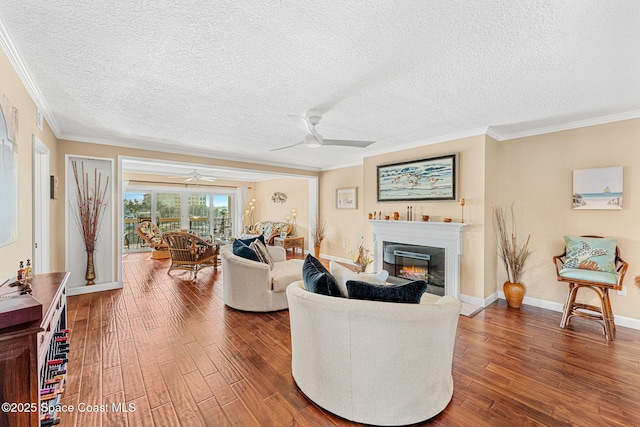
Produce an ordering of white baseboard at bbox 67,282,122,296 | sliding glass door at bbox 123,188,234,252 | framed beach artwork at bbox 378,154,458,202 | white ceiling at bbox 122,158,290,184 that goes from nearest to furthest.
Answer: framed beach artwork at bbox 378,154,458,202, white baseboard at bbox 67,282,122,296, white ceiling at bbox 122,158,290,184, sliding glass door at bbox 123,188,234,252

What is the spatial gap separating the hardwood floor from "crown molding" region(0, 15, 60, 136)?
2306 mm

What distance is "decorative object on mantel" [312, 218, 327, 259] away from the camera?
7.18 metres

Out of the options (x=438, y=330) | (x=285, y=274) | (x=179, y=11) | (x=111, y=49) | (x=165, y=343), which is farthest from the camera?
(x=285, y=274)

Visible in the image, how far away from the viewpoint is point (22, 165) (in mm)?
2289

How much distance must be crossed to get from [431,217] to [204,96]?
341cm

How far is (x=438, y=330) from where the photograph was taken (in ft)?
5.60

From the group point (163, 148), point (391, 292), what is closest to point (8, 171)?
point (391, 292)

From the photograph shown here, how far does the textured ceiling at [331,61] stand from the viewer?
61.4 inches

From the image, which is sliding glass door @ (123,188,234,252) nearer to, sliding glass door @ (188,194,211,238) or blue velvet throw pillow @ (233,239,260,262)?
sliding glass door @ (188,194,211,238)

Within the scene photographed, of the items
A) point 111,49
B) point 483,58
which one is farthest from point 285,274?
point 483,58

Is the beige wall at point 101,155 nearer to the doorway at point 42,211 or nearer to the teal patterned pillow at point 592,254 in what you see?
the doorway at point 42,211

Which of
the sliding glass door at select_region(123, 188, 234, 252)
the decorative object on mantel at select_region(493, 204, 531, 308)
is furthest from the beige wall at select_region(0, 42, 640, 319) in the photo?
the sliding glass door at select_region(123, 188, 234, 252)

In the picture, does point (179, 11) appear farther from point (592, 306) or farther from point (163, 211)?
point (163, 211)

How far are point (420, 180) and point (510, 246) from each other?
1517 mm
